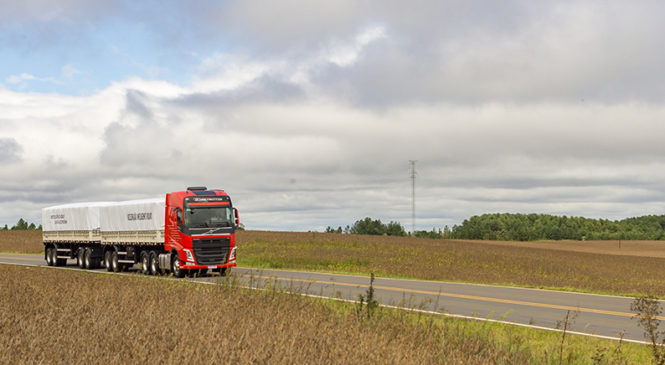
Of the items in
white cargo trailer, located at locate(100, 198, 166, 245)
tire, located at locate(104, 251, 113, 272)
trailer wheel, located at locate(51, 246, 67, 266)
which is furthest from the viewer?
trailer wheel, located at locate(51, 246, 67, 266)

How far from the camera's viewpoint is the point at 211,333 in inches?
279

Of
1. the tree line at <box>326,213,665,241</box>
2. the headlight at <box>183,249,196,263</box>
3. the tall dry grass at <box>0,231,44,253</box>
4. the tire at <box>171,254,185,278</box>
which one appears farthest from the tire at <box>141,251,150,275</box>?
the tree line at <box>326,213,665,241</box>

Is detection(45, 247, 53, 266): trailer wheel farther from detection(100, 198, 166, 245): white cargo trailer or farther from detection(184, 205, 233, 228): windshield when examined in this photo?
detection(184, 205, 233, 228): windshield

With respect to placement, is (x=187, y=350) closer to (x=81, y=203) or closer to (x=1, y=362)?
(x=1, y=362)

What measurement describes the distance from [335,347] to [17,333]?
3.97 meters

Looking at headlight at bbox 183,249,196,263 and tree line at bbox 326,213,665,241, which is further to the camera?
tree line at bbox 326,213,665,241

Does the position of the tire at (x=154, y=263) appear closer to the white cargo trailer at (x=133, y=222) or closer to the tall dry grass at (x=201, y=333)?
the white cargo trailer at (x=133, y=222)

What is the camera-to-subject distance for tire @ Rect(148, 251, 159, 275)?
2774 cm

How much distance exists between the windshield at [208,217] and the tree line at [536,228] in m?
88.3

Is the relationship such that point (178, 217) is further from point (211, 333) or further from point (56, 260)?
point (211, 333)

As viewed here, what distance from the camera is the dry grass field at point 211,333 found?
21.1ft

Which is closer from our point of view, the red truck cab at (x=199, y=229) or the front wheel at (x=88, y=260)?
the red truck cab at (x=199, y=229)

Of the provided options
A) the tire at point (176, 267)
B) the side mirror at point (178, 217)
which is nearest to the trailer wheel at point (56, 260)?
the tire at point (176, 267)

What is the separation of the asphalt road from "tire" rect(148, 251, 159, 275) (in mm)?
3759
